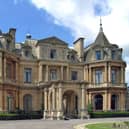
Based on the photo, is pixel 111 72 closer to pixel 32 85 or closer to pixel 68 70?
pixel 68 70

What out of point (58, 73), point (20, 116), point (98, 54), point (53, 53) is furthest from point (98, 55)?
point (20, 116)

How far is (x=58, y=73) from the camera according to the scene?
6612 cm

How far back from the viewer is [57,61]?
6594cm

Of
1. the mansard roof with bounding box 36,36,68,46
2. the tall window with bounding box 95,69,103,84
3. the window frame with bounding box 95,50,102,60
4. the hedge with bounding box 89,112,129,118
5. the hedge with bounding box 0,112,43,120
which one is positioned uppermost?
the mansard roof with bounding box 36,36,68,46

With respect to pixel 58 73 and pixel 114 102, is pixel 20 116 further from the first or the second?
pixel 114 102

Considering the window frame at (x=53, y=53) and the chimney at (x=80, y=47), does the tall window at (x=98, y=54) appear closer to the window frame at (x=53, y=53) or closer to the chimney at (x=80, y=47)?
the chimney at (x=80, y=47)

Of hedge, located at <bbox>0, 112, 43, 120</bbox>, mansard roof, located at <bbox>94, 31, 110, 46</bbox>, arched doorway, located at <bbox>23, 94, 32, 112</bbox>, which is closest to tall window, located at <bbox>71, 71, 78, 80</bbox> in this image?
mansard roof, located at <bbox>94, 31, 110, 46</bbox>

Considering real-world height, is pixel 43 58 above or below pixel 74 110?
above

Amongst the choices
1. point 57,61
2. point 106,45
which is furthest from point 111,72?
point 57,61

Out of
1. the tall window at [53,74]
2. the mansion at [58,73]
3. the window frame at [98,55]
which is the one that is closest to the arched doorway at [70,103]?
the mansion at [58,73]

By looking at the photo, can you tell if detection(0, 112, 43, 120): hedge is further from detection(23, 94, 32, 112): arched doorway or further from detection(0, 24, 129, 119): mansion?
detection(23, 94, 32, 112): arched doorway

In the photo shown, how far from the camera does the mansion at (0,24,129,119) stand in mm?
58353

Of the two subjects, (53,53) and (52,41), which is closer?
(52,41)

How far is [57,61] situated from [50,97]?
10.7 meters
